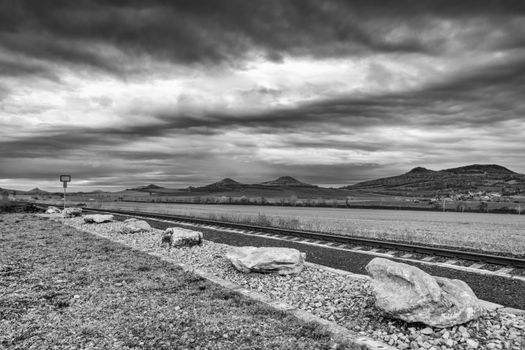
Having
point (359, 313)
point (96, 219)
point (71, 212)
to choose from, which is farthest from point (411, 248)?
point (71, 212)

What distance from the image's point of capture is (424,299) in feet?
22.5

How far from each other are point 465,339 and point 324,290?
141 inches

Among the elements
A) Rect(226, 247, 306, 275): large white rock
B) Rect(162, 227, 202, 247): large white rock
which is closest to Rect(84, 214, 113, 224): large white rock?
Rect(162, 227, 202, 247): large white rock

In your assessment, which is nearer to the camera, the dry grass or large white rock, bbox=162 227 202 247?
the dry grass

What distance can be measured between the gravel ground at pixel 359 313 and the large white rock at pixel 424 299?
0.19 m

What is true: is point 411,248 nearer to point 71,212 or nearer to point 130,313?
point 130,313

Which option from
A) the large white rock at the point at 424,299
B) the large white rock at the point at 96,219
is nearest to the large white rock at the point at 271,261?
the large white rock at the point at 424,299

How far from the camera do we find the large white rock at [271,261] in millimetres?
11125

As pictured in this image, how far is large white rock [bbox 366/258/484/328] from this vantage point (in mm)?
6766

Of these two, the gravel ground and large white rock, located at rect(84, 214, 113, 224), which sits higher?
large white rock, located at rect(84, 214, 113, 224)

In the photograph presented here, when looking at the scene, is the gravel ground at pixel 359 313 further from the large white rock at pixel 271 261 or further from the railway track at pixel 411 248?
the railway track at pixel 411 248

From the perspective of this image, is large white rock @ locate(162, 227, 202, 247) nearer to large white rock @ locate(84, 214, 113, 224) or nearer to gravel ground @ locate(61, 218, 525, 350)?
gravel ground @ locate(61, 218, 525, 350)

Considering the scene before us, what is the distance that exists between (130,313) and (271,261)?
4.42 metres

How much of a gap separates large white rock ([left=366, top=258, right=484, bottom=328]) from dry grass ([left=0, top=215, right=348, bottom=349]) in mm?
1474
